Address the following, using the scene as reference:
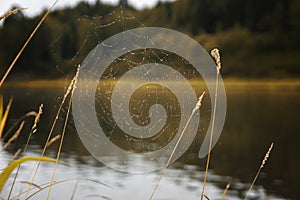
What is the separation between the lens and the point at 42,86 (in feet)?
306

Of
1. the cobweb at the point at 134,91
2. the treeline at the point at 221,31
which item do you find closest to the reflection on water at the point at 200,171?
the cobweb at the point at 134,91

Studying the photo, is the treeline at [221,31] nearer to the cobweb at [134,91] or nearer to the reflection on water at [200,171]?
the reflection on water at [200,171]

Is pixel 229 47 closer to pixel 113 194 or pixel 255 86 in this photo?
pixel 255 86

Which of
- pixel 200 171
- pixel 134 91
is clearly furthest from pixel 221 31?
pixel 134 91

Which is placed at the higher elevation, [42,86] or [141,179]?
[42,86]

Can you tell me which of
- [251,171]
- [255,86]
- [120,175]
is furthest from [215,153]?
[255,86]

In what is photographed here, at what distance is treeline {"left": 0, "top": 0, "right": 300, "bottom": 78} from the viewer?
6981 cm

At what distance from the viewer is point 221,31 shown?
87500mm

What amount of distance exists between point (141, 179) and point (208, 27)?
7609cm

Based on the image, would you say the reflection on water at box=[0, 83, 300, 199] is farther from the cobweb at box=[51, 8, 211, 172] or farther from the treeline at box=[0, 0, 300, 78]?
the treeline at box=[0, 0, 300, 78]

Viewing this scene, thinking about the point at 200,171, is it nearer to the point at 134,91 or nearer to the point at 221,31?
the point at 134,91

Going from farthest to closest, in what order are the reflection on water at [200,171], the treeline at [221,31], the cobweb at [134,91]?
1. the treeline at [221,31]
2. the reflection on water at [200,171]
3. the cobweb at [134,91]

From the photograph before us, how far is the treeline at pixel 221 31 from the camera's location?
229 feet

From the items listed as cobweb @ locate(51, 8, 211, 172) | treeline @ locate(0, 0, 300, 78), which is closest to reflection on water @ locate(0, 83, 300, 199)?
cobweb @ locate(51, 8, 211, 172)
